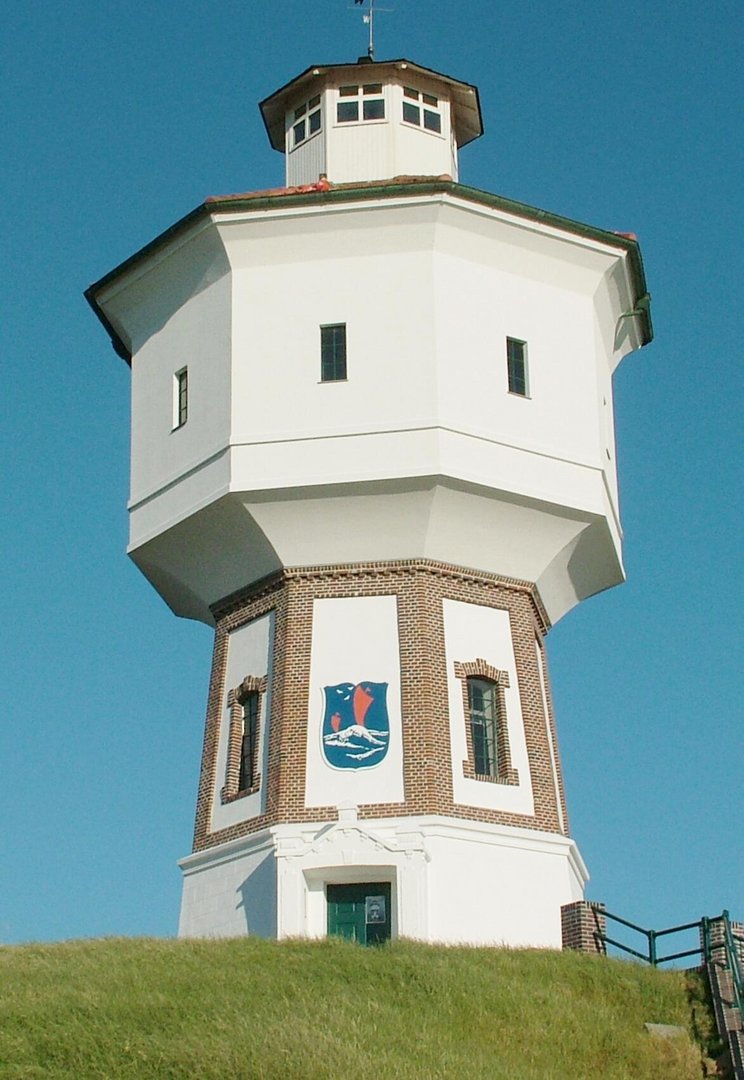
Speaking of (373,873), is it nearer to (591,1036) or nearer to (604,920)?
(604,920)

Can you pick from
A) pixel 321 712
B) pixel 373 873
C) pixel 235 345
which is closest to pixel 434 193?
pixel 235 345

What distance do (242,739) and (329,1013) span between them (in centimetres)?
867

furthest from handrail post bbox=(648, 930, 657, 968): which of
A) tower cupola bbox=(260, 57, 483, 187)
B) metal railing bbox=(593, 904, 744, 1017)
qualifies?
tower cupola bbox=(260, 57, 483, 187)

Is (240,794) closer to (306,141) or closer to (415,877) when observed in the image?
(415,877)

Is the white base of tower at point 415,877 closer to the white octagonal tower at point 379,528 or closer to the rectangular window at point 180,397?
the white octagonal tower at point 379,528

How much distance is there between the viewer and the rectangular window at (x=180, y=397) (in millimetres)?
29594

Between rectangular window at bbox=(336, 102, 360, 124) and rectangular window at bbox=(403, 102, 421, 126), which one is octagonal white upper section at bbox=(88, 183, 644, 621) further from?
rectangular window at bbox=(403, 102, 421, 126)

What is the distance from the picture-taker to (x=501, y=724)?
1106 inches

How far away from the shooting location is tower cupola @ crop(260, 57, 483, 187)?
103 feet

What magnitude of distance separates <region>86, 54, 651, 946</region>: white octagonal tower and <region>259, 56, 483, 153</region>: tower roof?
3.09 meters

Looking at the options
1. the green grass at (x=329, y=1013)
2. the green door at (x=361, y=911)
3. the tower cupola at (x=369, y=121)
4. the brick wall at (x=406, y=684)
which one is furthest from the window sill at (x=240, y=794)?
the tower cupola at (x=369, y=121)

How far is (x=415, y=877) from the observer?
85.7 feet

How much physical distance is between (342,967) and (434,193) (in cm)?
1214

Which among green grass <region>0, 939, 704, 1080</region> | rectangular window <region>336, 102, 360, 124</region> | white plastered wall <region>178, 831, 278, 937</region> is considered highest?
rectangular window <region>336, 102, 360, 124</region>
